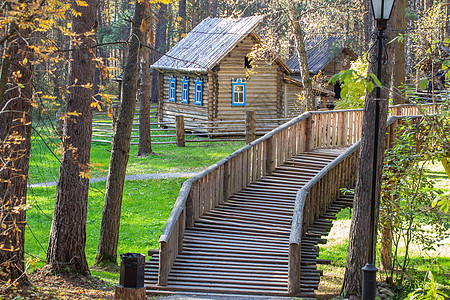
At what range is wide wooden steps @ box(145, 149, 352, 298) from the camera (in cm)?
947

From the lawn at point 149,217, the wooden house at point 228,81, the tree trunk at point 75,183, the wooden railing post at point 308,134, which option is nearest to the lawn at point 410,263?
the lawn at point 149,217

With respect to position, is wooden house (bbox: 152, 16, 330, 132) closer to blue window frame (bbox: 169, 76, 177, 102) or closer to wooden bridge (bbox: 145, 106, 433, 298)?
blue window frame (bbox: 169, 76, 177, 102)

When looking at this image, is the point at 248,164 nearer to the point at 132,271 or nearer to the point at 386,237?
the point at 386,237

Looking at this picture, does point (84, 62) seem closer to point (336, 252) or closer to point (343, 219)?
point (336, 252)

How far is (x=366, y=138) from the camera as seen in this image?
9383 mm

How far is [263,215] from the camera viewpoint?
12008 millimetres

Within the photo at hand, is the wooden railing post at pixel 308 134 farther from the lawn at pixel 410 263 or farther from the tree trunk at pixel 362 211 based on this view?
the tree trunk at pixel 362 211

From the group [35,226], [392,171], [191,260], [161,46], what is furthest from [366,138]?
[161,46]

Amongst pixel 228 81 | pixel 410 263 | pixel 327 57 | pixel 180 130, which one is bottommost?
pixel 410 263

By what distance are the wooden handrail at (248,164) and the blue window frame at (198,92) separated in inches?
571

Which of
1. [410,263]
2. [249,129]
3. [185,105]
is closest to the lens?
[410,263]

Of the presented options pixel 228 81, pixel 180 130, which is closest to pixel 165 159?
pixel 180 130

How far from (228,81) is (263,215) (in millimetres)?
17713

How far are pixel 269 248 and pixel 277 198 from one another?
2.36 metres
